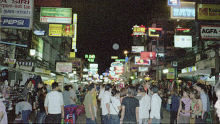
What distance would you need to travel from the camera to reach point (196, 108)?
362 inches

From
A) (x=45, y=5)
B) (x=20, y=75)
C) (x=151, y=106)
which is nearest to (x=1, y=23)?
(x=45, y=5)

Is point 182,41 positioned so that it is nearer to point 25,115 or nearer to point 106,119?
point 106,119

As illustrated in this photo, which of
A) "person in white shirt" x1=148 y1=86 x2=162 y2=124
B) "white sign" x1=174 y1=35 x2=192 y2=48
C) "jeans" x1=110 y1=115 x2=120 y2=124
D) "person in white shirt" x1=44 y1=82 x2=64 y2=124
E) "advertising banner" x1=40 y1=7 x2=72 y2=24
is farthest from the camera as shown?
"white sign" x1=174 y1=35 x2=192 y2=48

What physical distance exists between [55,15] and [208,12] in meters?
9.65

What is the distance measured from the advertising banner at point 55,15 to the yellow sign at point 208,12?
8212mm

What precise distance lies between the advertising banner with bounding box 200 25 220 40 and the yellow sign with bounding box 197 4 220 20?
0.76 metres

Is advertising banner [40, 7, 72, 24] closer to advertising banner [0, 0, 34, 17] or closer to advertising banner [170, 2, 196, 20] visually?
advertising banner [0, 0, 34, 17]

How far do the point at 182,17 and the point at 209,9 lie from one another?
290 cm

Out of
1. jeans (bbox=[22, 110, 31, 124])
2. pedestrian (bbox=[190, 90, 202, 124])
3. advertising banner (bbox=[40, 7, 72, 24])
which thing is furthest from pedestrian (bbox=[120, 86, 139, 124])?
advertising banner (bbox=[40, 7, 72, 24])

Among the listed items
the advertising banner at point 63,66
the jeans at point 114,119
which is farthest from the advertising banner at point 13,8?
the advertising banner at point 63,66

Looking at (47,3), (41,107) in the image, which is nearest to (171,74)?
(47,3)

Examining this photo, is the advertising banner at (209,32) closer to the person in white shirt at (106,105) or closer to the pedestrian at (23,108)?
the person in white shirt at (106,105)

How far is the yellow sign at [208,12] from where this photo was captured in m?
13.9

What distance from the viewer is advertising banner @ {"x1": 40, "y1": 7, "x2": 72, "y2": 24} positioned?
15842 mm
